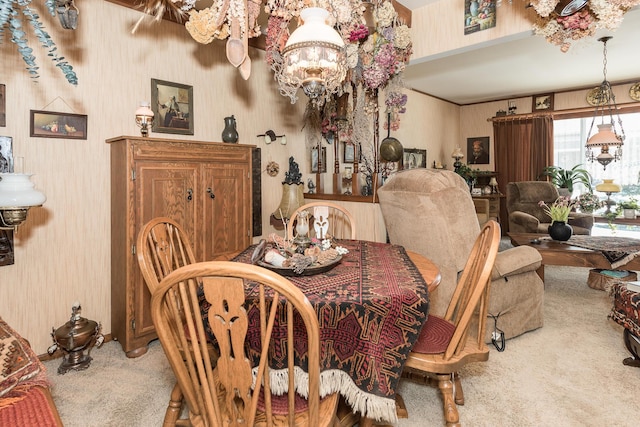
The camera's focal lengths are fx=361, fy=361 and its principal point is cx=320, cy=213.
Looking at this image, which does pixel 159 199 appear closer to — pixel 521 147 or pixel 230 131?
pixel 230 131

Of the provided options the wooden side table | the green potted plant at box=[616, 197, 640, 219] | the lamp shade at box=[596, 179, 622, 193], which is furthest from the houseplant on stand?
the lamp shade at box=[596, 179, 622, 193]

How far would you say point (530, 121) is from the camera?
6863 millimetres

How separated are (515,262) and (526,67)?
405 centimetres

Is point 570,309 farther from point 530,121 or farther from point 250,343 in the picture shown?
point 530,121

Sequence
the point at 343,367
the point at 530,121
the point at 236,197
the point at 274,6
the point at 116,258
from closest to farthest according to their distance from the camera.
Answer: the point at 343,367, the point at 274,6, the point at 116,258, the point at 236,197, the point at 530,121

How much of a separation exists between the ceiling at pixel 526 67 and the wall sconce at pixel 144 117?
2366mm

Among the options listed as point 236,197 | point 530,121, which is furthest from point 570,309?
point 530,121

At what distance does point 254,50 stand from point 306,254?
110 inches

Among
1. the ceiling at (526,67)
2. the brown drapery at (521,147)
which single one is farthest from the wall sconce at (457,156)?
the ceiling at (526,67)

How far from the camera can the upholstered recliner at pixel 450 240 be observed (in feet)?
7.93

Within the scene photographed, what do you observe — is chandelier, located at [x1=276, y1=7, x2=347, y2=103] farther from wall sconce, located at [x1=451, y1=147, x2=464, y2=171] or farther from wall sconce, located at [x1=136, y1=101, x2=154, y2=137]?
wall sconce, located at [x1=451, y1=147, x2=464, y2=171]

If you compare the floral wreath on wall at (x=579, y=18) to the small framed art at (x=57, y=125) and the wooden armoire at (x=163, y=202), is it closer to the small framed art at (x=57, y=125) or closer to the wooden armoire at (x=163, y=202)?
the wooden armoire at (x=163, y=202)

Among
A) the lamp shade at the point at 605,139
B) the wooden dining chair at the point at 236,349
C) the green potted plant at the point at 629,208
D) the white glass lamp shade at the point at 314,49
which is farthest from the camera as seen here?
the green potted plant at the point at 629,208

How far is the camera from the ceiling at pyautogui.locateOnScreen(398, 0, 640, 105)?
14.2 ft
